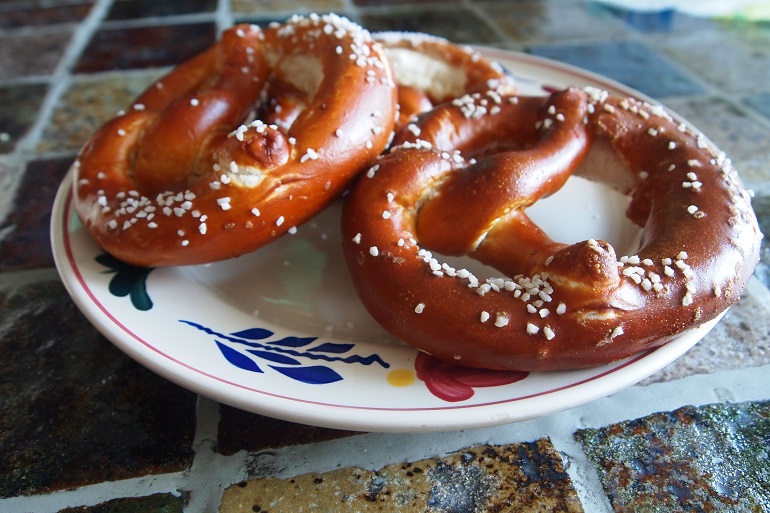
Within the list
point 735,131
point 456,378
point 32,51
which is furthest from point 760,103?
point 32,51

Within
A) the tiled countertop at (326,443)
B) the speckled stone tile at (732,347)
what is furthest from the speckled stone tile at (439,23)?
the speckled stone tile at (732,347)

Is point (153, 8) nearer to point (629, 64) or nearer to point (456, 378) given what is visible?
point (629, 64)

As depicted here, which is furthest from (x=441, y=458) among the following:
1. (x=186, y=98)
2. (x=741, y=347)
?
(x=186, y=98)

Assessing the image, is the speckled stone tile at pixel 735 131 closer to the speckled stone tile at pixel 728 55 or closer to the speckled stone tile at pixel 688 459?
the speckled stone tile at pixel 728 55

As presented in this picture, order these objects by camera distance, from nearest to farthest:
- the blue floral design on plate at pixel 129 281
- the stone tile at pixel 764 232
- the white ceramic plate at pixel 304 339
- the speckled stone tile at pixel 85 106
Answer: the white ceramic plate at pixel 304 339 → the blue floral design on plate at pixel 129 281 → the stone tile at pixel 764 232 → the speckled stone tile at pixel 85 106

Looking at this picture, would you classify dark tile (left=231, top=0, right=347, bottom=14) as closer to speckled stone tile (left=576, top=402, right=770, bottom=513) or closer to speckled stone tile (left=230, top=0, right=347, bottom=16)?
speckled stone tile (left=230, top=0, right=347, bottom=16)

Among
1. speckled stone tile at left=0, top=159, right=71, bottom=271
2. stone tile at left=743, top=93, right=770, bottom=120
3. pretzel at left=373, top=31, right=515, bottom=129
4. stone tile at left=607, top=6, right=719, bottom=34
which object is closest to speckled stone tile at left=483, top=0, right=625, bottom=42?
stone tile at left=607, top=6, right=719, bottom=34
